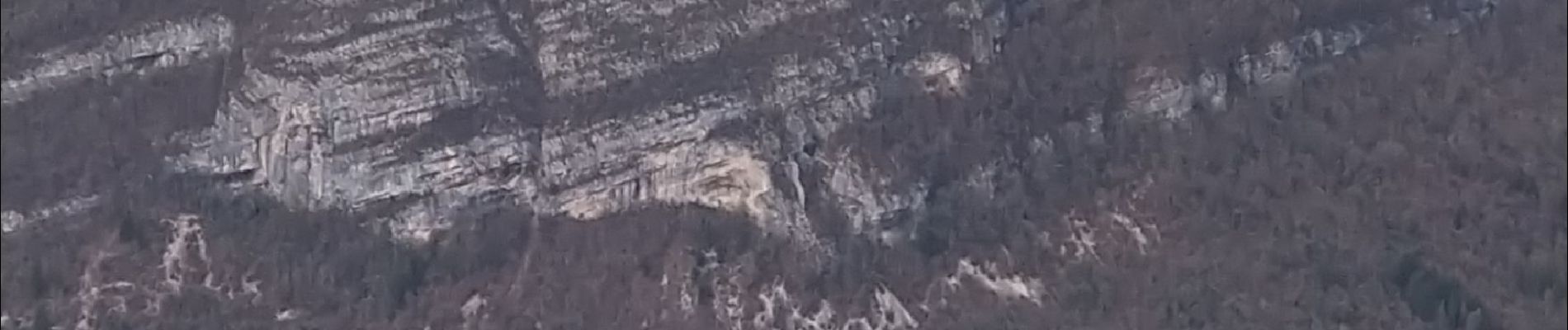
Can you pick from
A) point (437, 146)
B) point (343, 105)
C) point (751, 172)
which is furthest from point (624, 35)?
point (343, 105)

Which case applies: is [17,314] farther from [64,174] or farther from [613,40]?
[613,40]

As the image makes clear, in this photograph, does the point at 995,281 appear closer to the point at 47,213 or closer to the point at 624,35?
the point at 624,35

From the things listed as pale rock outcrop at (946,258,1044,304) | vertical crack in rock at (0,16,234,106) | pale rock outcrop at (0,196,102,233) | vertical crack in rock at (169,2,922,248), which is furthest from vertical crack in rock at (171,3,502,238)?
pale rock outcrop at (946,258,1044,304)

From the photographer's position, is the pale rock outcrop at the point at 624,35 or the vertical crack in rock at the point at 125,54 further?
the vertical crack in rock at the point at 125,54

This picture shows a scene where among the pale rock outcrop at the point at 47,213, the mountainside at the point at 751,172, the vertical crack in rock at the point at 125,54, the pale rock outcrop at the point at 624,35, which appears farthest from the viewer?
the vertical crack in rock at the point at 125,54

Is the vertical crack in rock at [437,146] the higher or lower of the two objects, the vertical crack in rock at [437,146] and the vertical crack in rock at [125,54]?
the lower

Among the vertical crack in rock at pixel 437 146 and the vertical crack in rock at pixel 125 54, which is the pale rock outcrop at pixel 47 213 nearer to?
the vertical crack in rock at pixel 437 146

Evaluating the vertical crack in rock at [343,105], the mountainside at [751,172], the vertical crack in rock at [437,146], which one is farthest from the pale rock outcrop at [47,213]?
the vertical crack in rock at [343,105]
